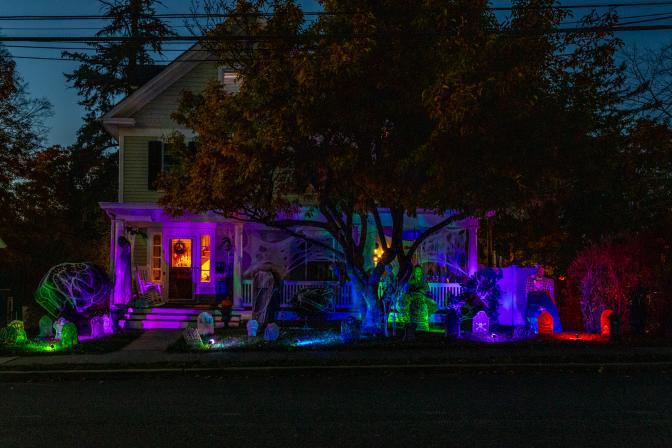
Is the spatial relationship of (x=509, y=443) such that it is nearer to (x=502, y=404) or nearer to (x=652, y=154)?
(x=502, y=404)

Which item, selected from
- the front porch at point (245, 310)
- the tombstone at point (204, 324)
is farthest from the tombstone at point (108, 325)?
the tombstone at point (204, 324)

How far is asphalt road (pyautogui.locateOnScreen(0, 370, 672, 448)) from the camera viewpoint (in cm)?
678

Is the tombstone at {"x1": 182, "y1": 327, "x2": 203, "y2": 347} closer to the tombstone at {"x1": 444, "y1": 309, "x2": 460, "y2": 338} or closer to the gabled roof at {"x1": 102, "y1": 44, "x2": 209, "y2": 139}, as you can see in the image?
the tombstone at {"x1": 444, "y1": 309, "x2": 460, "y2": 338}

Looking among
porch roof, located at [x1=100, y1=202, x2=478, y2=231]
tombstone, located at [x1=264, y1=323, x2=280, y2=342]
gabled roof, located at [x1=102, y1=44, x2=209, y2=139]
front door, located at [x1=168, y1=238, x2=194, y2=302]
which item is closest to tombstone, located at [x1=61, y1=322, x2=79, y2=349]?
tombstone, located at [x1=264, y1=323, x2=280, y2=342]

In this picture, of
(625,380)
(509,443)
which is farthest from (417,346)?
(509,443)

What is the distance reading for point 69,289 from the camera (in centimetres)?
1596

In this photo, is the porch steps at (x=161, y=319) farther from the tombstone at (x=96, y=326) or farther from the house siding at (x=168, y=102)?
the house siding at (x=168, y=102)

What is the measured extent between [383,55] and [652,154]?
28.7ft

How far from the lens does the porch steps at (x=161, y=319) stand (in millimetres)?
18625

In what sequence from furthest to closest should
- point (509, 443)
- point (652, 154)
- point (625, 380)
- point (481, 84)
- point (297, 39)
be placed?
point (652, 154)
point (297, 39)
point (481, 84)
point (625, 380)
point (509, 443)

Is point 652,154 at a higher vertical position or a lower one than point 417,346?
higher

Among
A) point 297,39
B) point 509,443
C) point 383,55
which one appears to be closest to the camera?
point 509,443

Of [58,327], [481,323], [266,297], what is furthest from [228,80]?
[481,323]

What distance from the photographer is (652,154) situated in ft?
57.3
